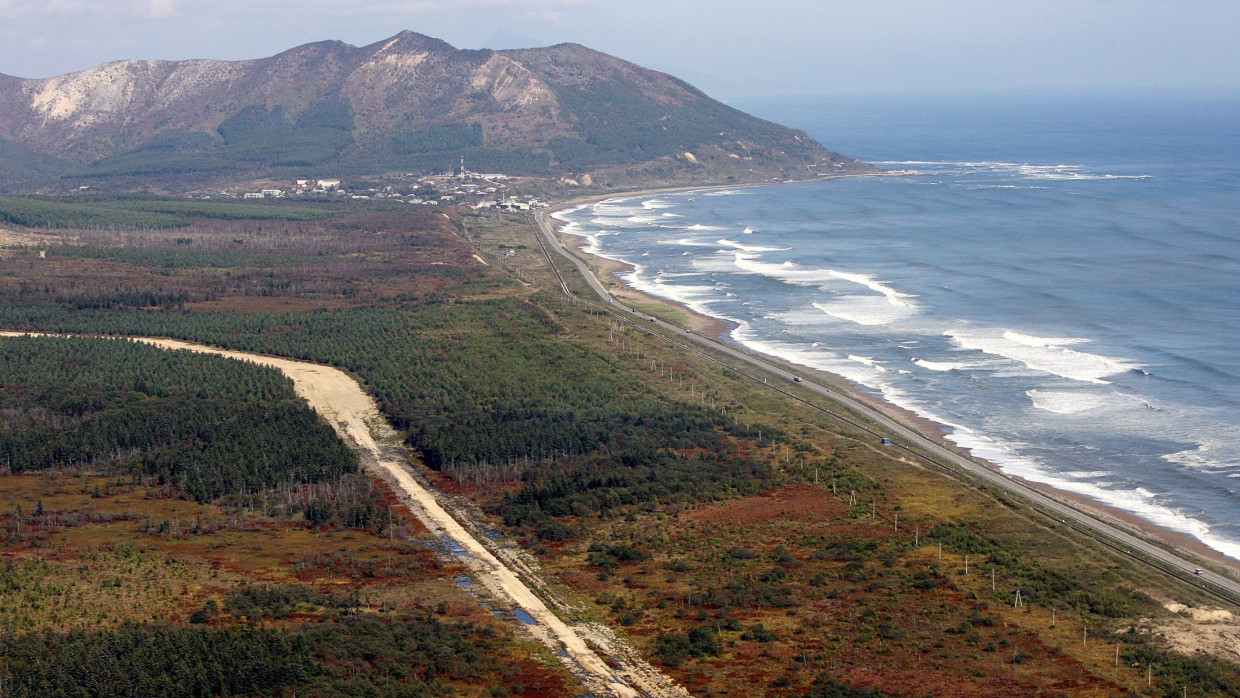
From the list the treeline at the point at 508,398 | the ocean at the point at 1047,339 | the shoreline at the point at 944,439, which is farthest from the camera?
the ocean at the point at 1047,339

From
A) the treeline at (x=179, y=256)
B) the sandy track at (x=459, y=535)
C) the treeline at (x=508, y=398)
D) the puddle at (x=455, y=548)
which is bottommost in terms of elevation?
the puddle at (x=455, y=548)

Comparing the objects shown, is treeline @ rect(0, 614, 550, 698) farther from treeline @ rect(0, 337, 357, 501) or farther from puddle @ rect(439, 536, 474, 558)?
treeline @ rect(0, 337, 357, 501)

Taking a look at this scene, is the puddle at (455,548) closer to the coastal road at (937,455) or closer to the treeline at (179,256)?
the coastal road at (937,455)

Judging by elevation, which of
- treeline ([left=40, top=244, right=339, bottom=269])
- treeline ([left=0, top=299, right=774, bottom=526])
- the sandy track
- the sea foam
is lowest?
the sandy track

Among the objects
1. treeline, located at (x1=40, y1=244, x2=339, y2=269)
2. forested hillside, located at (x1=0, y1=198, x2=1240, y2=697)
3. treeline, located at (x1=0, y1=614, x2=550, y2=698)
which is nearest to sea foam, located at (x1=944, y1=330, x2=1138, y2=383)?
forested hillside, located at (x1=0, y1=198, x2=1240, y2=697)

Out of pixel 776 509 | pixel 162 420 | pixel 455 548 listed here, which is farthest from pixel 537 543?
pixel 162 420

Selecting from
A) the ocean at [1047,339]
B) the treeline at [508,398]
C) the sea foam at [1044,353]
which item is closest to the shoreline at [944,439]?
the ocean at [1047,339]
